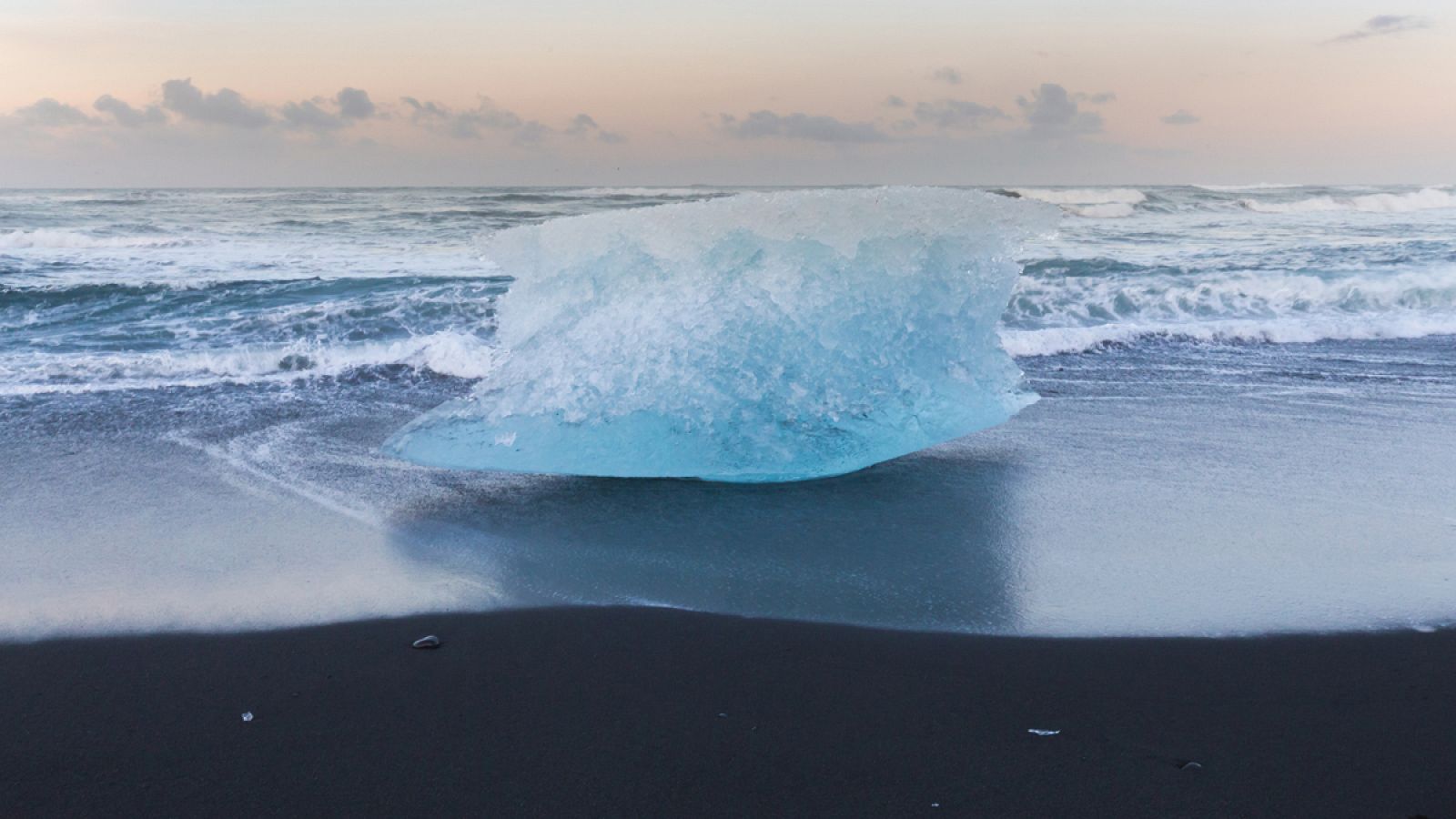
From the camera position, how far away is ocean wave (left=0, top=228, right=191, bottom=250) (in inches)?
747

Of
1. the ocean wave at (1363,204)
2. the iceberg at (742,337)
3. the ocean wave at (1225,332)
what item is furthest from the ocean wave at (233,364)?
the ocean wave at (1363,204)

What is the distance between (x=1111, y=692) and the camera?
295cm

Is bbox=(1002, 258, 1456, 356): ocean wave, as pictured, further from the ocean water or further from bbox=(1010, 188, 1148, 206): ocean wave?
bbox=(1010, 188, 1148, 206): ocean wave

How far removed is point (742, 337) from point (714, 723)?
2.68 metres

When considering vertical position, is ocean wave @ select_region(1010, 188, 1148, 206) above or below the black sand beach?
above

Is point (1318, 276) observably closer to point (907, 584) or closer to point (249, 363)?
point (907, 584)

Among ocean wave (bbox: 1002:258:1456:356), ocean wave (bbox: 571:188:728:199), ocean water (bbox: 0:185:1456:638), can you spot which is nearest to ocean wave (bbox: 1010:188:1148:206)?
ocean wave (bbox: 571:188:728:199)

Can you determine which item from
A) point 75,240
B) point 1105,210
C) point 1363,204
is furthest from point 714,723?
point 1363,204

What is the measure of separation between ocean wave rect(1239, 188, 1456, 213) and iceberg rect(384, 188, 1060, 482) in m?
29.6

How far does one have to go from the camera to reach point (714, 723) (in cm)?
279

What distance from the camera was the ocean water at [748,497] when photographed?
12.1 feet

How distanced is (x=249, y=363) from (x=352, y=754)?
652 cm

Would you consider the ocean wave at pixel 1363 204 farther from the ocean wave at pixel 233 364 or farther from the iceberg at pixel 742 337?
the iceberg at pixel 742 337

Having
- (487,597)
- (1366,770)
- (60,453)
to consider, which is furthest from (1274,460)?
(60,453)
